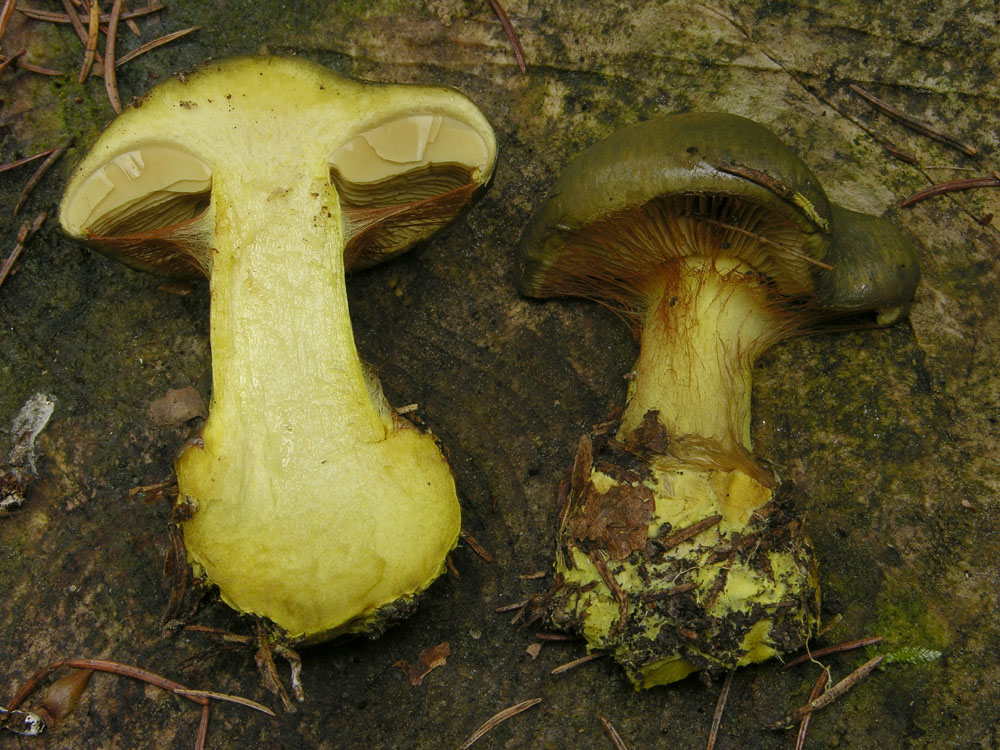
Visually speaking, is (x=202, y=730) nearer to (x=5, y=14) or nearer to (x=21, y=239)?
(x=21, y=239)

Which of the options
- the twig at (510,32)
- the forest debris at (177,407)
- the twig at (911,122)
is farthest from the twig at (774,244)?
the forest debris at (177,407)

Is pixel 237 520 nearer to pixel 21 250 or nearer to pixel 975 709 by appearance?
pixel 21 250

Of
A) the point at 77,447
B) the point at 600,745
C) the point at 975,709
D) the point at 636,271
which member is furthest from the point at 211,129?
the point at 975,709

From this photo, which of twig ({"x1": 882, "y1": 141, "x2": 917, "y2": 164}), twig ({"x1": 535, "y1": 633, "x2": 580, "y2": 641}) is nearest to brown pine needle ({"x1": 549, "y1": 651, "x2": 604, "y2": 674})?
twig ({"x1": 535, "y1": 633, "x2": 580, "y2": 641})

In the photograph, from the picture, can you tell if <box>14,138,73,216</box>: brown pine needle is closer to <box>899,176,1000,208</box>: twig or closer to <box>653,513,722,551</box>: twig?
<box>653,513,722,551</box>: twig

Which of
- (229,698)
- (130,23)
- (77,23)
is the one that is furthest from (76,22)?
(229,698)
